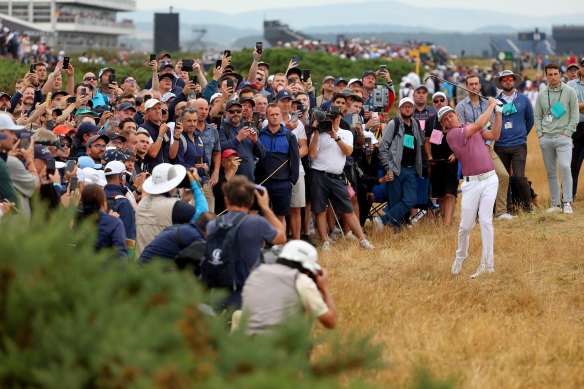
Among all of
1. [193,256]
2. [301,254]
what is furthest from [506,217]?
[301,254]

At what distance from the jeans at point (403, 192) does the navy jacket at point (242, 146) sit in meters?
2.67

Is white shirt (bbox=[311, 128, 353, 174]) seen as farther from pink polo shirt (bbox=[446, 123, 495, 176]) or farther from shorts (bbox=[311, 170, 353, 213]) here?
pink polo shirt (bbox=[446, 123, 495, 176])

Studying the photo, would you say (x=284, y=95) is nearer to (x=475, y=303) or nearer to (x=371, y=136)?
(x=371, y=136)

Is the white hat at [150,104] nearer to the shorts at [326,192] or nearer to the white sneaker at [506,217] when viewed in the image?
the shorts at [326,192]

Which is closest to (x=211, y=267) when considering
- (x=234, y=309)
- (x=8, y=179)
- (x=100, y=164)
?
(x=234, y=309)

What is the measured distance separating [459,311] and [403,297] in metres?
0.71

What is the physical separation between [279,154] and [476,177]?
275 cm

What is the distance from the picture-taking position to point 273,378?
4.07 m

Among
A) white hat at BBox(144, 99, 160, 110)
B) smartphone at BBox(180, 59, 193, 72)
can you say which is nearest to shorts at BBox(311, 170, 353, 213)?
white hat at BBox(144, 99, 160, 110)

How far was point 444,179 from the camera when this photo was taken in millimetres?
13852

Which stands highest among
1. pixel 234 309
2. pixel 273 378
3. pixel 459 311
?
pixel 273 378

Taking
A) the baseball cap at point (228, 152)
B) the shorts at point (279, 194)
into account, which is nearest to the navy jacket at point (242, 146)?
the baseball cap at point (228, 152)

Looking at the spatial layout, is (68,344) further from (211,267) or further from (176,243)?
(176,243)

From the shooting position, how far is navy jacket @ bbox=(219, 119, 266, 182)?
1152cm
